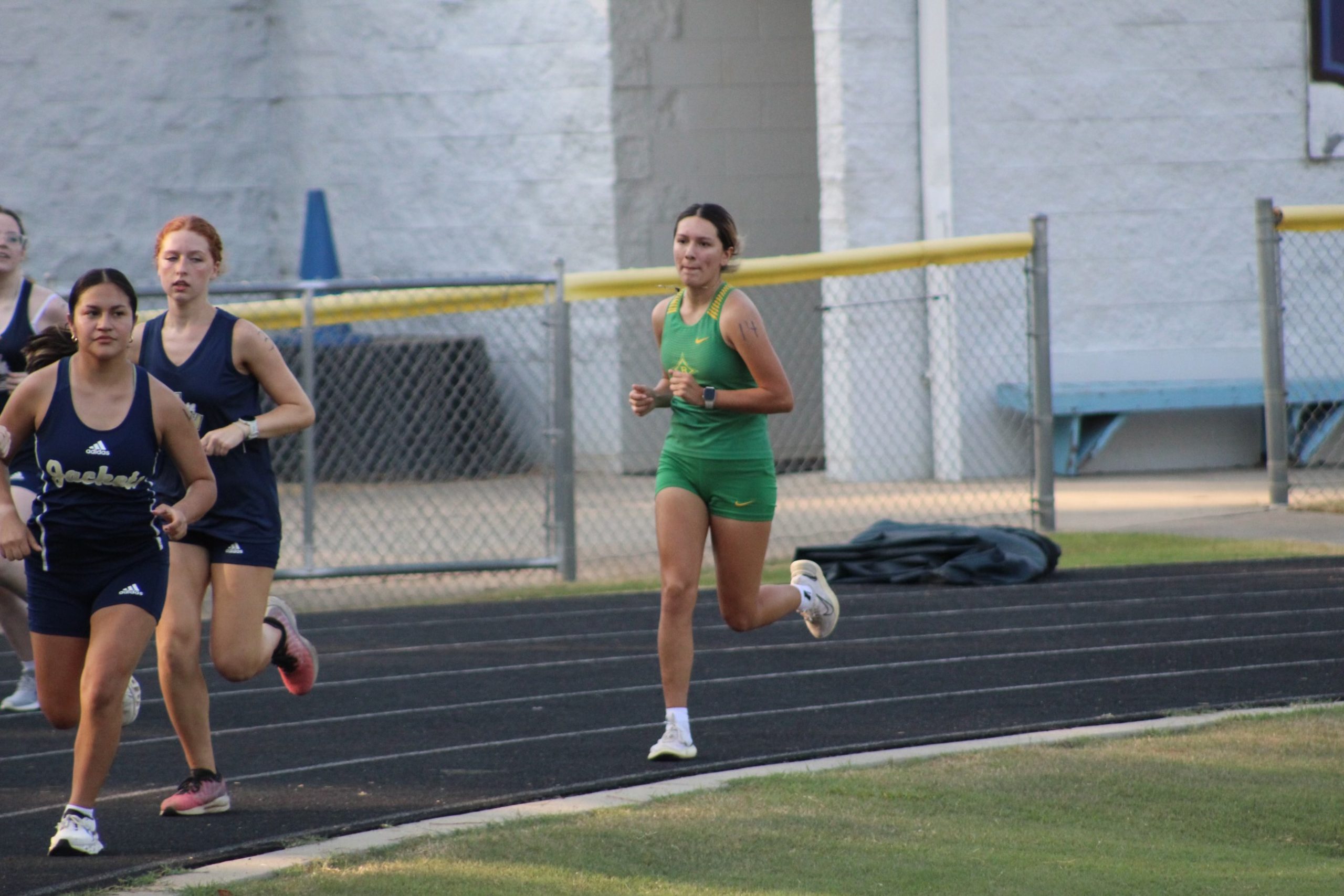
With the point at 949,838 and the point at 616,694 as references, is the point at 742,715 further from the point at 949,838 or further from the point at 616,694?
the point at 949,838

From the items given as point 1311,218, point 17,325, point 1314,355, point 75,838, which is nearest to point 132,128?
point 17,325

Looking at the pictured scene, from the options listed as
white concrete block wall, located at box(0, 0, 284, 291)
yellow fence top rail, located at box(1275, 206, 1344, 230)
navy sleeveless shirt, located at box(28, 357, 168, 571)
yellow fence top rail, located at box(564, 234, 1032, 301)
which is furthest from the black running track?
white concrete block wall, located at box(0, 0, 284, 291)

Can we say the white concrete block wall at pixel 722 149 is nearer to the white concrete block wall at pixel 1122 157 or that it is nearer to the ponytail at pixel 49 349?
A: the white concrete block wall at pixel 1122 157

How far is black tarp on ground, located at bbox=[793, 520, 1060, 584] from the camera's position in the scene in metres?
10.1

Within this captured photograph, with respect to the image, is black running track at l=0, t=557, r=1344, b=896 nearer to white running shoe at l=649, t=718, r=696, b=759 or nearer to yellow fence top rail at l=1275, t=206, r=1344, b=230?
white running shoe at l=649, t=718, r=696, b=759

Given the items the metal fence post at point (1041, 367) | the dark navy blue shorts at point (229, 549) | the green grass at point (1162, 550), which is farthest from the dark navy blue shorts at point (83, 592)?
the metal fence post at point (1041, 367)

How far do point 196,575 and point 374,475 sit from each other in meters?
9.15

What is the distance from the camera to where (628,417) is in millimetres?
15453

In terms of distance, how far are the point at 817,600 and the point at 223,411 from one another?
8.20ft

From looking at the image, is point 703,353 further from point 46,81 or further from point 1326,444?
point 46,81

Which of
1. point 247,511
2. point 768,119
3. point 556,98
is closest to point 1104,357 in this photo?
point 768,119

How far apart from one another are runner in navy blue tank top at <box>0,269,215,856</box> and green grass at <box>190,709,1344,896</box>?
26.9 inches

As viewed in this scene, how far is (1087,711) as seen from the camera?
22.6ft

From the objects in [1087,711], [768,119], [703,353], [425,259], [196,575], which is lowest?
[1087,711]
